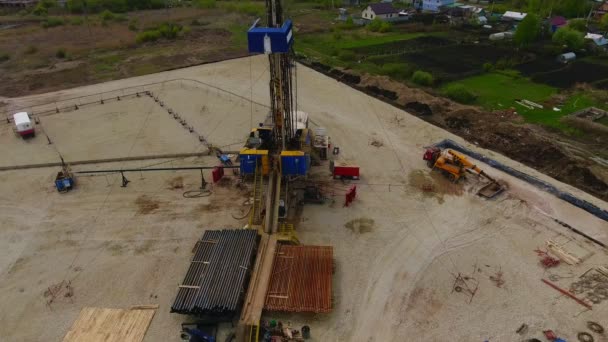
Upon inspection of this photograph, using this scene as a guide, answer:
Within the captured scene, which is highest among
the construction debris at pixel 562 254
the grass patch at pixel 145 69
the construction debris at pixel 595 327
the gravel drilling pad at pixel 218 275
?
the grass patch at pixel 145 69

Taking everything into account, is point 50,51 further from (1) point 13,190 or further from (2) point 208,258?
(2) point 208,258

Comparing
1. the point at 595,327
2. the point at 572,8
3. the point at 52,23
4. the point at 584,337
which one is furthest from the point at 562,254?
the point at 52,23

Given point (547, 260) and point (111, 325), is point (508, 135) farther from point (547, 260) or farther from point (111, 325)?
point (111, 325)

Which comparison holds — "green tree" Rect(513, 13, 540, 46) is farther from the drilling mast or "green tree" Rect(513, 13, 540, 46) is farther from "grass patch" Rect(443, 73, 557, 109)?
the drilling mast

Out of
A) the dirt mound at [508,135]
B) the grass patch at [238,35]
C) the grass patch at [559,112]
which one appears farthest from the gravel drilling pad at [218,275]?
the grass patch at [238,35]

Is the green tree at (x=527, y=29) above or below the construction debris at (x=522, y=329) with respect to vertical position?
above

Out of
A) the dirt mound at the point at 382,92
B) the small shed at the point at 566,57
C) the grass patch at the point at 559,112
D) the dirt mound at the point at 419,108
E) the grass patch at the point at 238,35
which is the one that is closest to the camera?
the grass patch at the point at 559,112

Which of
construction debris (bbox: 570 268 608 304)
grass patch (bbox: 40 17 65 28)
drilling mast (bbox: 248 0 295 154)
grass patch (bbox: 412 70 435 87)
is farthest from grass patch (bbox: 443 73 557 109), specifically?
grass patch (bbox: 40 17 65 28)

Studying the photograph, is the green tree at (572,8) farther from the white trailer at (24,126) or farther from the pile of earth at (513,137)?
the white trailer at (24,126)
